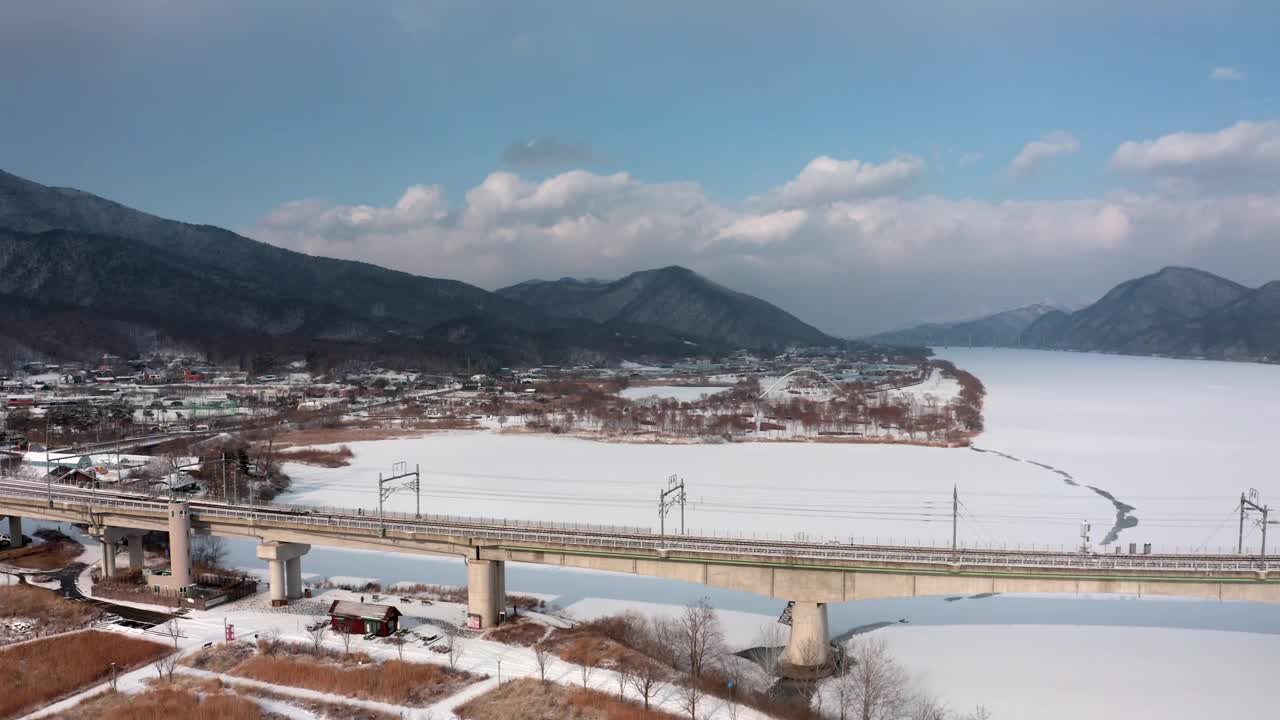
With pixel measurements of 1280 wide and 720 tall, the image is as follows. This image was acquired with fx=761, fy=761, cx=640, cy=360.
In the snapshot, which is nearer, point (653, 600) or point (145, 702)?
point (145, 702)

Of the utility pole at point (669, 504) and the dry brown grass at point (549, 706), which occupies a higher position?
the utility pole at point (669, 504)

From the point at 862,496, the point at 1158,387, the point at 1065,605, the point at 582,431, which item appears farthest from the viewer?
the point at 1158,387

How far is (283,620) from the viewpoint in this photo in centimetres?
3866

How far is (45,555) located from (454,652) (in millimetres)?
35181

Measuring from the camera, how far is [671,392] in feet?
595

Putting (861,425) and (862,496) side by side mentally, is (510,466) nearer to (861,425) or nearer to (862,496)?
(862,496)

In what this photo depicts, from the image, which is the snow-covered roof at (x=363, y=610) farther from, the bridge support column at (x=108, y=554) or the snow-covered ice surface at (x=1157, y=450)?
the snow-covered ice surface at (x=1157, y=450)

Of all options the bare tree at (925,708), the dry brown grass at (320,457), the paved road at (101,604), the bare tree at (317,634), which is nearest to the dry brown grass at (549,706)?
the bare tree at (317,634)

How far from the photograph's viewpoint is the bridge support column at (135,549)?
159 ft

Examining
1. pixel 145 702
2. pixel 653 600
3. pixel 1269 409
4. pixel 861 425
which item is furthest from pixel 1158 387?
pixel 145 702

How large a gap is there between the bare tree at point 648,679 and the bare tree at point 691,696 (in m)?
0.87

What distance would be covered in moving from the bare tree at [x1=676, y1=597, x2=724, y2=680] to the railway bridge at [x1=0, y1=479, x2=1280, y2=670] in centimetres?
258

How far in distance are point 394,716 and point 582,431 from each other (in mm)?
84666

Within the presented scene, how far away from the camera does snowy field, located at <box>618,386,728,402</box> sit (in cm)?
16362
